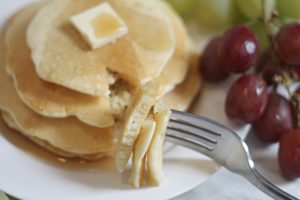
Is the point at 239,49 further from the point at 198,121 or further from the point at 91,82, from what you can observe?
the point at 91,82

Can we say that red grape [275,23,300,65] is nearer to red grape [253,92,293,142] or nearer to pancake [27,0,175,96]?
red grape [253,92,293,142]

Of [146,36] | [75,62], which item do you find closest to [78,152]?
[75,62]

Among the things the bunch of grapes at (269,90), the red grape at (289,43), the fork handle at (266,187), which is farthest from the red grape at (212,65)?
the fork handle at (266,187)

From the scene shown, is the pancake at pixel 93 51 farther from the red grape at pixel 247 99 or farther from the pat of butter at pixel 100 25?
the red grape at pixel 247 99

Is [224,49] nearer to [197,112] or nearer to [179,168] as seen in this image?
[197,112]

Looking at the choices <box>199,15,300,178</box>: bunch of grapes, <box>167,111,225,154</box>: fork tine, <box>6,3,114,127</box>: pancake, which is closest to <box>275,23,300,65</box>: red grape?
<box>199,15,300,178</box>: bunch of grapes

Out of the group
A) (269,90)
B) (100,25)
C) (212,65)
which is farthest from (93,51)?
(269,90)
